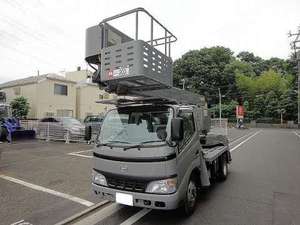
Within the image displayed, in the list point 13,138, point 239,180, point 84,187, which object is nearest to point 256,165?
point 239,180

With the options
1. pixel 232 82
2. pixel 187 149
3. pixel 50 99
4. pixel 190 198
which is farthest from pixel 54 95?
pixel 232 82

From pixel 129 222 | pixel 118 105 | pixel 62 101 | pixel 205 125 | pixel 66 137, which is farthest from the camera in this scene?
pixel 62 101

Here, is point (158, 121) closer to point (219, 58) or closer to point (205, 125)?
point (205, 125)

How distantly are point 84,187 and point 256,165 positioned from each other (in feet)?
22.1

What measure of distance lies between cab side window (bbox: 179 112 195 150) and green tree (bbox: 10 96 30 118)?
2479 centimetres

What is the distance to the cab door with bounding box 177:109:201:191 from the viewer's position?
4695 millimetres

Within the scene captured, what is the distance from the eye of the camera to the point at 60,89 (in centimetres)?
3036

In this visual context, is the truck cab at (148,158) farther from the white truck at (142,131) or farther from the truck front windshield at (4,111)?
the truck front windshield at (4,111)

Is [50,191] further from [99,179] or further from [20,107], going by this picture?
[20,107]

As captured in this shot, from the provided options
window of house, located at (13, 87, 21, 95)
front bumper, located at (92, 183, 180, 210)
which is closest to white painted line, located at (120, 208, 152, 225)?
front bumper, located at (92, 183, 180, 210)

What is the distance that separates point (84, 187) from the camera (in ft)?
23.3

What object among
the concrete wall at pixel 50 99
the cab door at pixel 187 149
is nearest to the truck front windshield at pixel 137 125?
the cab door at pixel 187 149

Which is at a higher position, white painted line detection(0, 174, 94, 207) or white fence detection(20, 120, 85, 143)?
white fence detection(20, 120, 85, 143)

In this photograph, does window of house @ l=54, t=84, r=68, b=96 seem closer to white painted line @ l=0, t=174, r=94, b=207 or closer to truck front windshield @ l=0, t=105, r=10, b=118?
truck front windshield @ l=0, t=105, r=10, b=118
